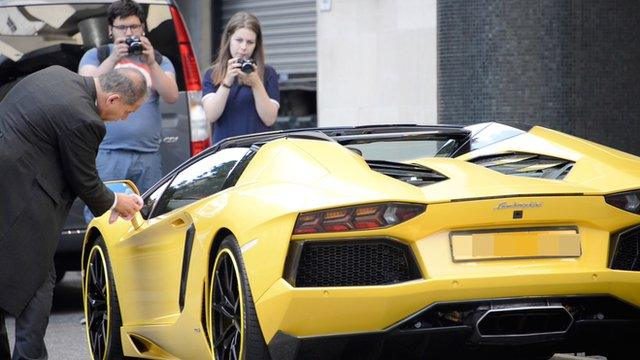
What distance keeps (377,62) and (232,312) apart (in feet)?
34.6

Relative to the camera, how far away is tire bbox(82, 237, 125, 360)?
8.29 meters

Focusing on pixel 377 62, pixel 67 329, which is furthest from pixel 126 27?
pixel 377 62

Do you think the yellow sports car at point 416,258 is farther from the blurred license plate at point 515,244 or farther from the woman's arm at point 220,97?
the woman's arm at point 220,97

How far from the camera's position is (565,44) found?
1351 cm

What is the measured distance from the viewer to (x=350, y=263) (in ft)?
20.5

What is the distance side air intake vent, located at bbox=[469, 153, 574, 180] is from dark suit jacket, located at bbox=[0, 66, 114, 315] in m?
1.79

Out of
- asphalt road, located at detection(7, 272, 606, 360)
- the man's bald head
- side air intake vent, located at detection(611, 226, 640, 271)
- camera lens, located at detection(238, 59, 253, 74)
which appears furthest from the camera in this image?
camera lens, located at detection(238, 59, 253, 74)

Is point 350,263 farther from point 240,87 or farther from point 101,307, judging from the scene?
point 240,87

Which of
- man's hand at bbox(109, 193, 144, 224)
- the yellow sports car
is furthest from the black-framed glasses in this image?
the yellow sports car

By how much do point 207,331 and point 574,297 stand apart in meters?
1.70

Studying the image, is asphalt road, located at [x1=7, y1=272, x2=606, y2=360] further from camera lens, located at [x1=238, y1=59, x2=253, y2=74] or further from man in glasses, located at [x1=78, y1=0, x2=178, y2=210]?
camera lens, located at [x1=238, y1=59, x2=253, y2=74]

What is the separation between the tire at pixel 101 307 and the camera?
8.29 metres

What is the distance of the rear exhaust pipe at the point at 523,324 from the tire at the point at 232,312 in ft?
2.97

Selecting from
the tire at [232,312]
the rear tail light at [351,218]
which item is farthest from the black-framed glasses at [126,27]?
the rear tail light at [351,218]
